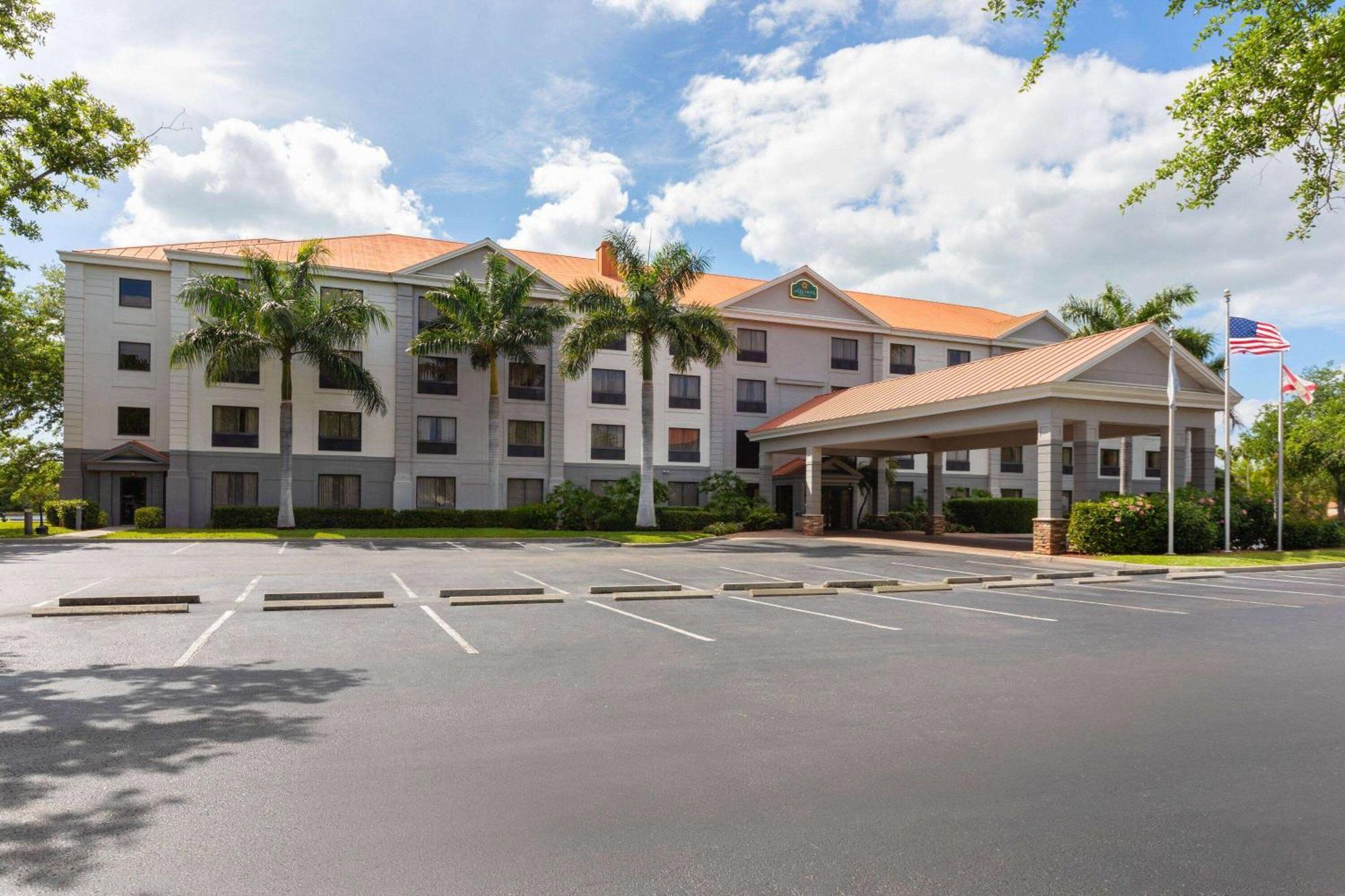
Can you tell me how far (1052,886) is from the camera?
3.92 m

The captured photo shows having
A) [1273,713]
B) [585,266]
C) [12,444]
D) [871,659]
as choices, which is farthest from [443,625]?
[12,444]

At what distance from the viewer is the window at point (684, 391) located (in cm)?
4097

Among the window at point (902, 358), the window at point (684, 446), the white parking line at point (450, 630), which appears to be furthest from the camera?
the window at point (902, 358)

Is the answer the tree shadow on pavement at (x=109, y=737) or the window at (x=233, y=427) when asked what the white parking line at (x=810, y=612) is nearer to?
the tree shadow on pavement at (x=109, y=737)

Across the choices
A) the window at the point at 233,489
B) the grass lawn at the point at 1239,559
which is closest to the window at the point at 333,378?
the window at the point at 233,489

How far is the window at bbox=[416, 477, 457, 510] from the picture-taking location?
3719 centimetres

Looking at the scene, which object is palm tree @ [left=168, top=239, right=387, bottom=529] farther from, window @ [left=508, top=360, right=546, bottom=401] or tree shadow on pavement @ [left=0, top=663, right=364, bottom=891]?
tree shadow on pavement @ [left=0, top=663, right=364, bottom=891]

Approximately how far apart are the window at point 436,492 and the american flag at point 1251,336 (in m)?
29.6

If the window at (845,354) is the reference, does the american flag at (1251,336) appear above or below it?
below

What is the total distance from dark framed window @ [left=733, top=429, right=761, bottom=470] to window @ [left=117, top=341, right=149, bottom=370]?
26.5 metres

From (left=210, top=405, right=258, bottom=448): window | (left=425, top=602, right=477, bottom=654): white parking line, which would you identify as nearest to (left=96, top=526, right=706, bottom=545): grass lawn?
(left=210, top=405, right=258, bottom=448): window

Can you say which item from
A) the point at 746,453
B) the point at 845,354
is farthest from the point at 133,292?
the point at 845,354

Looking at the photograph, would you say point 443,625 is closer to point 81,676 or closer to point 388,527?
point 81,676

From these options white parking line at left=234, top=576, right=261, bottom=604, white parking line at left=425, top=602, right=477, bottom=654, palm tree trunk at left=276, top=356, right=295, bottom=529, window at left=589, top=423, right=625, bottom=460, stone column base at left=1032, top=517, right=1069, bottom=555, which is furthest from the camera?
window at left=589, top=423, right=625, bottom=460
